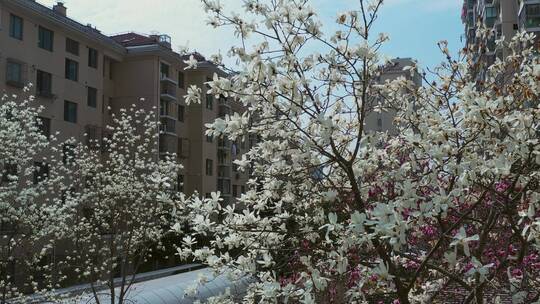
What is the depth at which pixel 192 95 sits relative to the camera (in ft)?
13.5

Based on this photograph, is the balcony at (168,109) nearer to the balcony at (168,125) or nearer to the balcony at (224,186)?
the balcony at (168,125)

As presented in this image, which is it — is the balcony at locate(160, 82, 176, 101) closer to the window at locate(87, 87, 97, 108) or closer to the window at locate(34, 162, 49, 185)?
the window at locate(87, 87, 97, 108)

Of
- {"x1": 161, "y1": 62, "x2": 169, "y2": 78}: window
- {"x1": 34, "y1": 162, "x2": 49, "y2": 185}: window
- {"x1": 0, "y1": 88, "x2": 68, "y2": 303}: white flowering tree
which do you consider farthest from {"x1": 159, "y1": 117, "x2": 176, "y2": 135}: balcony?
{"x1": 0, "y1": 88, "x2": 68, "y2": 303}: white flowering tree

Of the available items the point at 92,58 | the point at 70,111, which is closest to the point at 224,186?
the point at 92,58

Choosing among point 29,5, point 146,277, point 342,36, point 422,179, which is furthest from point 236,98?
point 29,5

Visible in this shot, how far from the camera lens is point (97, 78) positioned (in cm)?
2942

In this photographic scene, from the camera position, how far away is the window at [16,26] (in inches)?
933

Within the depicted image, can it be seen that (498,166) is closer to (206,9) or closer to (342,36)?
(342,36)

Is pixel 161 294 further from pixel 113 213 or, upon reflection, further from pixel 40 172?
pixel 40 172

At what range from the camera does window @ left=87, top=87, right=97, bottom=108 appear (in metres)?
29.0

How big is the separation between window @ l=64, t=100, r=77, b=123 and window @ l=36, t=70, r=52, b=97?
4.64 feet

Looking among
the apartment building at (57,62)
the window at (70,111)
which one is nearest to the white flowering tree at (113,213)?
the apartment building at (57,62)

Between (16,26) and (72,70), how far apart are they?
4.07 m

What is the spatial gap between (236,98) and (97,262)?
1311 cm
